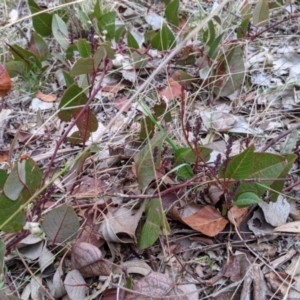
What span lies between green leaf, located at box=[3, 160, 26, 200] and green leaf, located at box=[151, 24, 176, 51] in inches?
33.3

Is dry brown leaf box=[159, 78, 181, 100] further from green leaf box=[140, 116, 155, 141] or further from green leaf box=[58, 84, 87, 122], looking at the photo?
green leaf box=[58, 84, 87, 122]

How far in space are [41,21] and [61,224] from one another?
3.29 ft

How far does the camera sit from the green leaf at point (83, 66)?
1102mm

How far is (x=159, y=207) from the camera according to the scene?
3.14 feet

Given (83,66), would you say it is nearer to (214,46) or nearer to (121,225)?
(121,225)

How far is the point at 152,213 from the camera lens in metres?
0.98

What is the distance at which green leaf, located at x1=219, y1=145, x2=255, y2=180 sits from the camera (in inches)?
39.0

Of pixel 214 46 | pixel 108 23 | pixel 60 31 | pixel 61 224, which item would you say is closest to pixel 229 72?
pixel 214 46

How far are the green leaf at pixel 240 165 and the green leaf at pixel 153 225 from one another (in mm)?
169

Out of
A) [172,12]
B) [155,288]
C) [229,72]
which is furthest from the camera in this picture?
[172,12]

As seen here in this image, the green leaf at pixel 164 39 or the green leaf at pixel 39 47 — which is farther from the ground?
the green leaf at pixel 39 47

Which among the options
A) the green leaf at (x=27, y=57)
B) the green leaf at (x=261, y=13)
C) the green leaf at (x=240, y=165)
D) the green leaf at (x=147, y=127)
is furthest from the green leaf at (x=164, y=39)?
the green leaf at (x=240, y=165)

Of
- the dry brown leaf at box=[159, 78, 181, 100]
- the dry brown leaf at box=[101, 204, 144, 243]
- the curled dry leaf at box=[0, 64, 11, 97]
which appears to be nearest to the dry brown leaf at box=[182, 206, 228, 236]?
the dry brown leaf at box=[101, 204, 144, 243]

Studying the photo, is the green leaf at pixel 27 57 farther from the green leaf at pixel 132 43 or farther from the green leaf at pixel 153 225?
the green leaf at pixel 153 225
